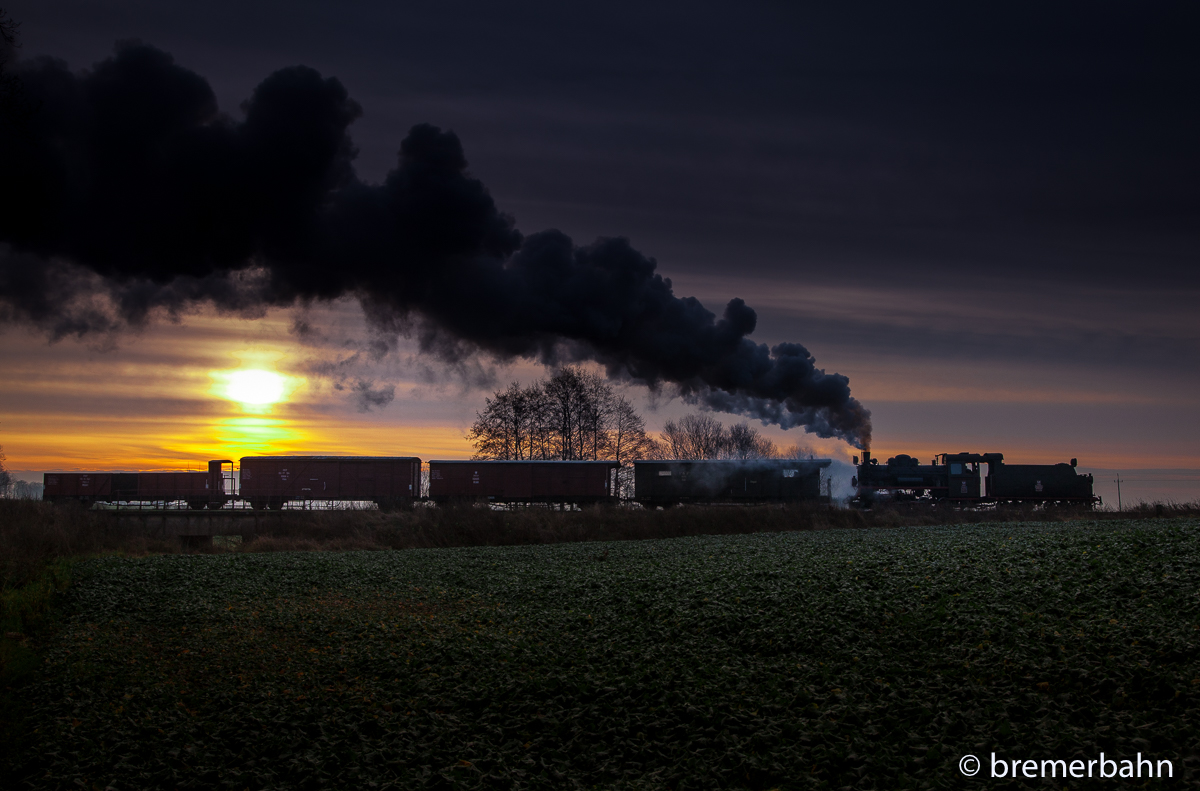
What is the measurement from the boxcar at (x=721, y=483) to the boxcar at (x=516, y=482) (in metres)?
2.91

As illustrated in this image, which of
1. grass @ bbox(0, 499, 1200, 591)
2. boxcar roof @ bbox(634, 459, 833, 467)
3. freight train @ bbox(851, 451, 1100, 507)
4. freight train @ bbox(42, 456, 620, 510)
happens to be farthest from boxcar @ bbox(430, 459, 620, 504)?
freight train @ bbox(851, 451, 1100, 507)

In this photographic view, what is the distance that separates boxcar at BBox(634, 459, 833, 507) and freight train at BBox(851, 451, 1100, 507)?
3.54m

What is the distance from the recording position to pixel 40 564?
1752cm

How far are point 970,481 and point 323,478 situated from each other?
38.7 m

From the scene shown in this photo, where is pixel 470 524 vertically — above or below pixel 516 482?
below

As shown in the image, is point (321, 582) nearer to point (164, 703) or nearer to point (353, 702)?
point (164, 703)

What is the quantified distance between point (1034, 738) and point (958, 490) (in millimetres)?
39260

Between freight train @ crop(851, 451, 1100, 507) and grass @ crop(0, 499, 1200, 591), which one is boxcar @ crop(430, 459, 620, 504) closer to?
grass @ crop(0, 499, 1200, 591)

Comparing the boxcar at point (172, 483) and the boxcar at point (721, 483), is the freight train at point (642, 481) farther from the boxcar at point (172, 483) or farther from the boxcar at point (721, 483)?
the boxcar at point (172, 483)

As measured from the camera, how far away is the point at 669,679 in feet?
26.6

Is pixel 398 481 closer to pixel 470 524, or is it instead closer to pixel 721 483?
pixel 470 524

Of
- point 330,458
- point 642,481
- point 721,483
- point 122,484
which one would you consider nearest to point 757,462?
point 721,483

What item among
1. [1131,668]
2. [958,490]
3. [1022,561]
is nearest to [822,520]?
[958,490]

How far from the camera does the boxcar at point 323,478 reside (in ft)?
141
